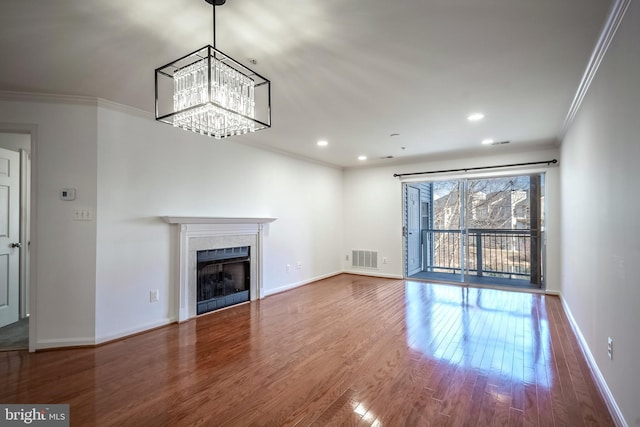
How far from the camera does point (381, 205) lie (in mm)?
6570

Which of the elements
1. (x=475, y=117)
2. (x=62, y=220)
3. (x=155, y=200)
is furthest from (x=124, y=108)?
(x=475, y=117)

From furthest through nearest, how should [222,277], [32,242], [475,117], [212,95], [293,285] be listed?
[293,285] < [222,277] < [475,117] < [32,242] < [212,95]

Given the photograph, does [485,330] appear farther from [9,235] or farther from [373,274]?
[9,235]

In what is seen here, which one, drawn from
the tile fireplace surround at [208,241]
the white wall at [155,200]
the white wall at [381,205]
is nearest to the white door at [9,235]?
the white wall at [155,200]

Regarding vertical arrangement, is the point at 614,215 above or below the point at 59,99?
below

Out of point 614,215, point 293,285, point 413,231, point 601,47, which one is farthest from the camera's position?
point 413,231

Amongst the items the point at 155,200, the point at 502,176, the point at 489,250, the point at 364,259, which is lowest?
the point at 364,259

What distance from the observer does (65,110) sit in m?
3.04

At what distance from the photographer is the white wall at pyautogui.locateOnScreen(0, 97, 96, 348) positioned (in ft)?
9.70

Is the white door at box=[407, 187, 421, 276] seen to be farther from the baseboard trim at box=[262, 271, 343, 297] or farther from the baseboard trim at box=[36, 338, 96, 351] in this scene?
the baseboard trim at box=[36, 338, 96, 351]

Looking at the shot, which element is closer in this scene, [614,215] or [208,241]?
[614,215]

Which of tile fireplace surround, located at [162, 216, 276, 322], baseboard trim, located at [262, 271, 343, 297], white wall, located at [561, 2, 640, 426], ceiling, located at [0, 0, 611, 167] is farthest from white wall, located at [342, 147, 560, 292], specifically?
tile fireplace surround, located at [162, 216, 276, 322]

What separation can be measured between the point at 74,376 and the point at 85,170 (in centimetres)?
189

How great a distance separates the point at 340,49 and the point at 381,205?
4606mm
